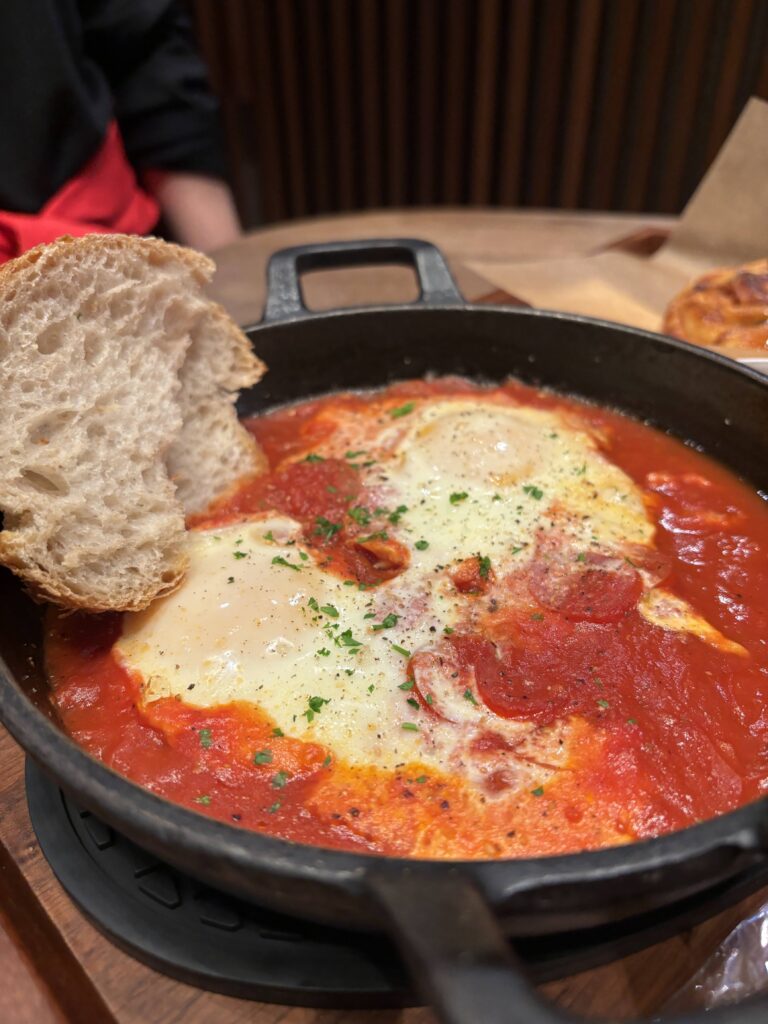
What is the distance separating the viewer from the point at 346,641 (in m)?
1.44

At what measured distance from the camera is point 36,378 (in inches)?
56.0

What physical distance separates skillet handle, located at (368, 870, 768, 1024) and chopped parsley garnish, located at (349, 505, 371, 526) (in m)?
0.98

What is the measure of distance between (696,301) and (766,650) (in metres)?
1.19

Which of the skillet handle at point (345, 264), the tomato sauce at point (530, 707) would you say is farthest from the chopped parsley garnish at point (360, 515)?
the skillet handle at point (345, 264)

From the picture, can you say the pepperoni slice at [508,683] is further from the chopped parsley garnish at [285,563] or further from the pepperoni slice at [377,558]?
the chopped parsley garnish at [285,563]

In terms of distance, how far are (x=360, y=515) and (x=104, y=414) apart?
550mm

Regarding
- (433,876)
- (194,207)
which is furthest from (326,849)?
(194,207)

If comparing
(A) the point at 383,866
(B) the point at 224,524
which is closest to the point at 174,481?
(B) the point at 224,524

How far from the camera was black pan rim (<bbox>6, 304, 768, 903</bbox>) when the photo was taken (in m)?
0.82

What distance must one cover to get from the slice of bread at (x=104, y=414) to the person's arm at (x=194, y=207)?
60.0 inches

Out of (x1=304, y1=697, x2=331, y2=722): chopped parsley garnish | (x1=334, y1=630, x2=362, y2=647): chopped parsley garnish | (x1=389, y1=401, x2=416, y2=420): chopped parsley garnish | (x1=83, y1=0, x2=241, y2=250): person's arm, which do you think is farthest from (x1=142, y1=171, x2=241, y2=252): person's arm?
(x1=304, y1=697, x2=331, y2=722): chopped parsley garnish

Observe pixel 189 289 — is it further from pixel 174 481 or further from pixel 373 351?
pixel 373 351

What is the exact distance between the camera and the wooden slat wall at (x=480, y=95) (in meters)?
4.50

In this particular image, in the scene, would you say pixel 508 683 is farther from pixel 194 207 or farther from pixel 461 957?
pixel 194 207
